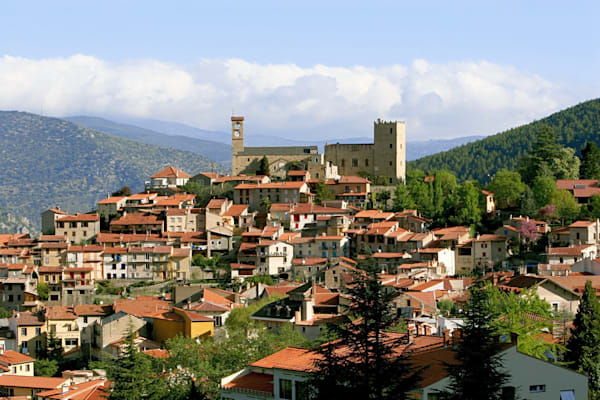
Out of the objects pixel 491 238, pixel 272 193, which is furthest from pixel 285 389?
pixel 272 193

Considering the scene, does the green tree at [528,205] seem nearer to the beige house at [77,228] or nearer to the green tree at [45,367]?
the beige house at [77,228]

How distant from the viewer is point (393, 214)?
78438mm

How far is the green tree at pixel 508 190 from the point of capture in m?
79.3

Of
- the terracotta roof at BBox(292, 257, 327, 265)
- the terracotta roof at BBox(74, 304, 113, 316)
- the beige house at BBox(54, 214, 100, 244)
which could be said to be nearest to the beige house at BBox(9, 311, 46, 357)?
the terracotta roof at BBox(74, 304, 113, 316)

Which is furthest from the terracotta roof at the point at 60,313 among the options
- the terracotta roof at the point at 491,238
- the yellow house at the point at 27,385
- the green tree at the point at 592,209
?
the green tree at the point at 592,209

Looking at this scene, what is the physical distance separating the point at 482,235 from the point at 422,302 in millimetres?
23287

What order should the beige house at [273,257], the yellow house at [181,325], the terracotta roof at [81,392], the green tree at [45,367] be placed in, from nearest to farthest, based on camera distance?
the terracotta roof at [81,392] < the yellow house at [181,325] < the green tree at [45,367] < the beige house at [273,257]

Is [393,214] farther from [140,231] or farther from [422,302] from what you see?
[422,302]

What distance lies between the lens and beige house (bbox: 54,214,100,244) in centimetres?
8231

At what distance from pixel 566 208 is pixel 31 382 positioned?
4593cm

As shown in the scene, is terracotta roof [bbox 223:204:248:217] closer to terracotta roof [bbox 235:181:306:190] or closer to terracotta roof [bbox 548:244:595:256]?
terracotta roof [bbox 235:181:306:190]

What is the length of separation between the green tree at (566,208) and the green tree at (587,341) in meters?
35.1

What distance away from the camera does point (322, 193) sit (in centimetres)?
8506

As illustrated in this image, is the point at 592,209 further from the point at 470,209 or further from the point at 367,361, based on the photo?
the point at 367,361
